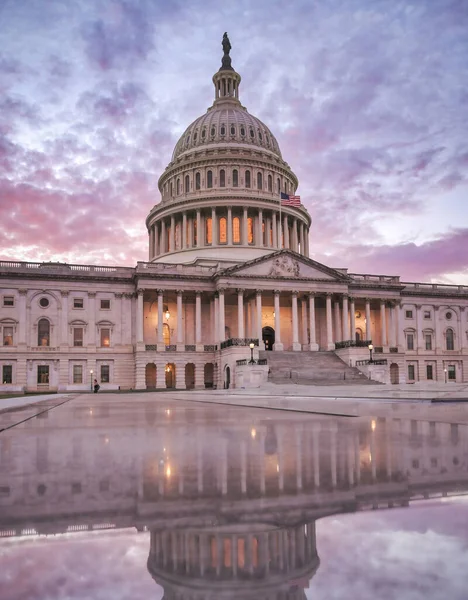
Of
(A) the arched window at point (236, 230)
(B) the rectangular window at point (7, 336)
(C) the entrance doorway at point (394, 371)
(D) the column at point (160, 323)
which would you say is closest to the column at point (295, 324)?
(D) the column at point (160, 323)

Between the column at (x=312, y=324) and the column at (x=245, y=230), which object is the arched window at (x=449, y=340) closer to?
the column at (x=312, y=324)

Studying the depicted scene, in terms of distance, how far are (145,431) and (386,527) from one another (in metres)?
8.92

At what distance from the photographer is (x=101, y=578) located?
2959 mm

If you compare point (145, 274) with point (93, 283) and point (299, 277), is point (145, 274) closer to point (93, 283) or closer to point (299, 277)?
point (93, 283)

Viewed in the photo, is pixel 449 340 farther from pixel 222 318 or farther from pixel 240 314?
pixel 222 318

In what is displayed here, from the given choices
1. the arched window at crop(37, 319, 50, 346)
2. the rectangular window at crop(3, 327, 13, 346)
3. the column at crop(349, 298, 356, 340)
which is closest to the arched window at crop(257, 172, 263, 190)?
the column at crop(349, 298, 356, 340)

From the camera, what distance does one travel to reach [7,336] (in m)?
71.5

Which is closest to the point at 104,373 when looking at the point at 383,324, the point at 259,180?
the point at 383,324

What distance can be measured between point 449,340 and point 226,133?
168 ft

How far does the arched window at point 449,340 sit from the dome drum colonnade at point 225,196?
26.5 m

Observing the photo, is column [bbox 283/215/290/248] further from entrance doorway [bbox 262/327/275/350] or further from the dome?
entrance doorway [bbox 262/327/275/350]

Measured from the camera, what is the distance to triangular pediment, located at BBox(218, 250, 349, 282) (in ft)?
241

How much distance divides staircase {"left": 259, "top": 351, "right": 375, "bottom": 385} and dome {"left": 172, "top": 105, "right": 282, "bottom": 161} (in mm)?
44919

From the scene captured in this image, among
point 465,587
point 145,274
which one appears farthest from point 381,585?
point 145,274
